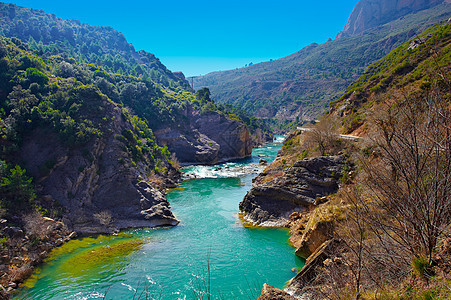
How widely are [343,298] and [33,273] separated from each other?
20.8 meters

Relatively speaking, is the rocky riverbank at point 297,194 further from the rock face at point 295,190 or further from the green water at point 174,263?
the green water at point 174,263

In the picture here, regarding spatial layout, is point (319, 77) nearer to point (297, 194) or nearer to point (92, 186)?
point (297, 194)

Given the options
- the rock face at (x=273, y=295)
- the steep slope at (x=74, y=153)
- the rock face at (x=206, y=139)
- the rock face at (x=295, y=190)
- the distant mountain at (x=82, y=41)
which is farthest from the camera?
the distant mountain at (x=82, y=41)

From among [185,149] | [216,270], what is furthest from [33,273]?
[185,149]

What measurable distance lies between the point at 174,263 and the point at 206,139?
53572 millimetres

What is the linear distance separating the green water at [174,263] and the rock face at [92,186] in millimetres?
2100

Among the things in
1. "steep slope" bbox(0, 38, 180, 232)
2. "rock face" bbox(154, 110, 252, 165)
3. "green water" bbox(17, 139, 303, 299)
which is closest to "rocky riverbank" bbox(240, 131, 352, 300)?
"green water" bbox(17, 139, 303, 299)

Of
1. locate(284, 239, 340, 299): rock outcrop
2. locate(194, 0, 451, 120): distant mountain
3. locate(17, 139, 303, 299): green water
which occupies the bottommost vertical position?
locate(17, 139, 303, 299): green water

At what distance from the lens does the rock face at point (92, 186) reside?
88.3 feet

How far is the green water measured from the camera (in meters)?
16.3

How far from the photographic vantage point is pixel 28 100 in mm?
31250

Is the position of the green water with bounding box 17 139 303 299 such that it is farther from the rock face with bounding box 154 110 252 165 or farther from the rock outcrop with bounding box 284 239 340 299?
the rock face with bounding box 154 110 252 165

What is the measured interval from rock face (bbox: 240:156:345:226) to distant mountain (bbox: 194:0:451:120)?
102 m

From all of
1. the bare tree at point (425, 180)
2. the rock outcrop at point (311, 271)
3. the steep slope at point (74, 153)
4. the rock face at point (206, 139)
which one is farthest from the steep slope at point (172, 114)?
the bare tree at point (425, 180)
